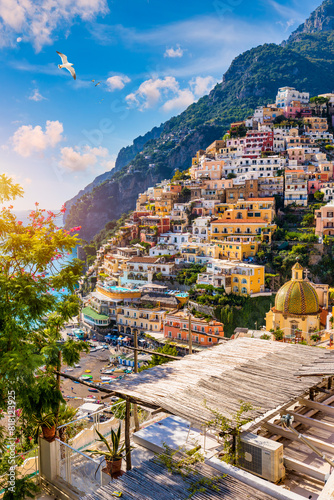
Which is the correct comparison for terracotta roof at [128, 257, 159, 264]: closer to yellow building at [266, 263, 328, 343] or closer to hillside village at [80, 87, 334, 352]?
hillside village at [80, 87, 334, 352]

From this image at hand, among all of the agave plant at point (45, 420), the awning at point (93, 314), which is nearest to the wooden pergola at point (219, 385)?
the agave plant at point (45, 420)

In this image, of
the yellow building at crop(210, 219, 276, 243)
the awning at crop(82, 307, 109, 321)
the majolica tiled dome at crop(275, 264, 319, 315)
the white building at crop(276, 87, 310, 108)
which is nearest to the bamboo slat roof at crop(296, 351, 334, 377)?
the majolica tiled dome at crop(275, 264, 319, 315)

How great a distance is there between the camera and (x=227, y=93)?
121438mm

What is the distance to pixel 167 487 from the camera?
4.15m

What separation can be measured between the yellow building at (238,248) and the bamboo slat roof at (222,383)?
3322 cm

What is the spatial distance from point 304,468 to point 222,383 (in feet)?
4.66

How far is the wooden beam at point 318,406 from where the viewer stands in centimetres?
601

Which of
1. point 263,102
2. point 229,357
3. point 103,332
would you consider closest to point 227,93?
point 263,102

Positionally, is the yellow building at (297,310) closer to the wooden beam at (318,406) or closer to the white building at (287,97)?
the wooden beam at (318,406)

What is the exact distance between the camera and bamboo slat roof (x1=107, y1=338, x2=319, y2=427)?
4.99m

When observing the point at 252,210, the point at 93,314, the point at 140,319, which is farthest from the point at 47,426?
the point at 252,210

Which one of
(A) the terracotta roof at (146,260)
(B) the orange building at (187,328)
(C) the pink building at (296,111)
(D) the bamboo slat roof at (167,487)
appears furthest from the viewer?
(C) the pink building at (296,111)

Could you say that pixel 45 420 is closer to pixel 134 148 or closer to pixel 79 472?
pixel 79 472

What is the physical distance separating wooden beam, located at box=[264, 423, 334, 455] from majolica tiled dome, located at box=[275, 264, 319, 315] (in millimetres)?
16037
